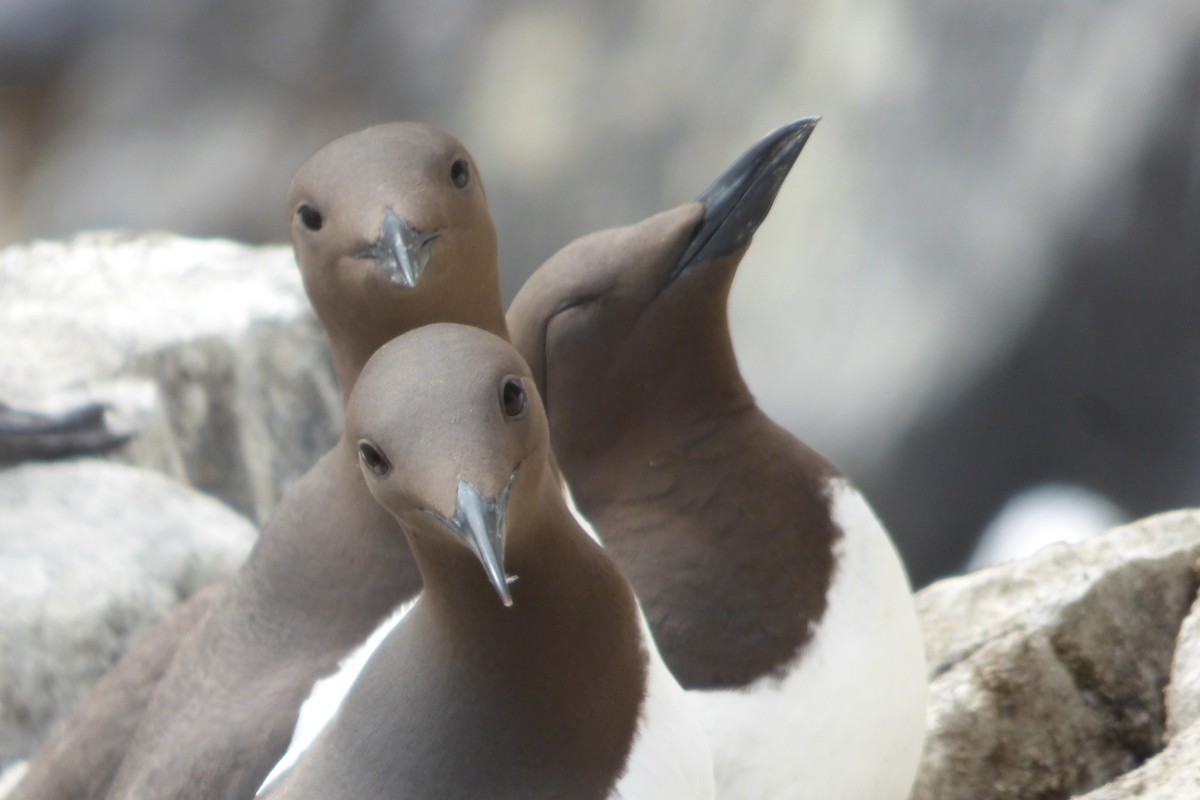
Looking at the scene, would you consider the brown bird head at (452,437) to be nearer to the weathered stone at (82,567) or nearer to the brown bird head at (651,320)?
the brown bird head at (651,320)

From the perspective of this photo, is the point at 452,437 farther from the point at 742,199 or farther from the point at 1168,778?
the point at 1168,778

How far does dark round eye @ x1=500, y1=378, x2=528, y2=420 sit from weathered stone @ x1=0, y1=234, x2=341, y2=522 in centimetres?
389

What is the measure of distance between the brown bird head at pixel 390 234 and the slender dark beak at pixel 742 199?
439mm

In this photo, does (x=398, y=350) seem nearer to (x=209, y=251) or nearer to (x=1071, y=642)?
(x=1071, y=642)

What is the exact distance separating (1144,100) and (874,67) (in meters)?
1.30

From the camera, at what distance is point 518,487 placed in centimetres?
205

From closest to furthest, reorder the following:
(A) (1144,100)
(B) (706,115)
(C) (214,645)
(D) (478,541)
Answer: (D) (478,541) < (C) (214,645) < (A) (1144,100) < (B) (706,115)

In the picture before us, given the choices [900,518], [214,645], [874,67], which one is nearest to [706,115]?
[874,67]

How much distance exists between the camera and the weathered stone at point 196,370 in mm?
5987

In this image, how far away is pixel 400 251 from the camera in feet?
8.33

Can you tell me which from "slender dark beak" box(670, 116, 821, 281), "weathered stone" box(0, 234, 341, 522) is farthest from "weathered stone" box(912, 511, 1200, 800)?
"weathered stone" box(0, 234, 341, 522)

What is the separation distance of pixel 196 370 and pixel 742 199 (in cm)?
364

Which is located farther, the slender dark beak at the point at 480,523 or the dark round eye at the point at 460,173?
the dark round eye at the point at 460,173

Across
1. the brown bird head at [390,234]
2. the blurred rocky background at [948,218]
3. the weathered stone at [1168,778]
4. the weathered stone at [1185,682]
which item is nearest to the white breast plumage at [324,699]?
the brown bird head at [390,234]
